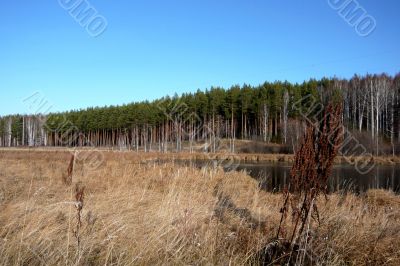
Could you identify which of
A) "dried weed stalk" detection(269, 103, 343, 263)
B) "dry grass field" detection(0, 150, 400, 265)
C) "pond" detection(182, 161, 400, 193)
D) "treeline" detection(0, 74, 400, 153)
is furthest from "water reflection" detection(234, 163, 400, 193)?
"treeline" detection(0, 74, 400, 153)

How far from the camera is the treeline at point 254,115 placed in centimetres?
5988

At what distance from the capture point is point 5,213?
4.73 meters

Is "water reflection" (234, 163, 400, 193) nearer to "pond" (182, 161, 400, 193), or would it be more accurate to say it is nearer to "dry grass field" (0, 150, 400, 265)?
"pond" (182, 161, 400, 193)

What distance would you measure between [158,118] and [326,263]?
240 feet

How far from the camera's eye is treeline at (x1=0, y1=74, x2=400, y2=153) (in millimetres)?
59875

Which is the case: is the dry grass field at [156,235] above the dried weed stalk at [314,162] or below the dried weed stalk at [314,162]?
below

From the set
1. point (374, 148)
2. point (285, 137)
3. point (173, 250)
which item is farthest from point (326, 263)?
point (285, 137)

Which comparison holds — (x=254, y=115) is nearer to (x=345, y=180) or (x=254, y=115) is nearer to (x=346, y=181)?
(x=346, y=181)

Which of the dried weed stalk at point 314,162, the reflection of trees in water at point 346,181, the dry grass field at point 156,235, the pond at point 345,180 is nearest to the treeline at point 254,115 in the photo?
the pond at point 345,180

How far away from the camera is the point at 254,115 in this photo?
72.2 metres

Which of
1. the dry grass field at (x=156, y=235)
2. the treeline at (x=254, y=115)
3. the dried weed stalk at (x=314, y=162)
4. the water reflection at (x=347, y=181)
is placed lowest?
the water reflection at (x=347, y=181)

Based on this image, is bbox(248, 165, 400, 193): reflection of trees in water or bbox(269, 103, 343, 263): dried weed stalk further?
bbox(248, 165, 400, 193): reflection of trees in water

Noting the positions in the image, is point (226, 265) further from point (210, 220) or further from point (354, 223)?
point (354, 223)

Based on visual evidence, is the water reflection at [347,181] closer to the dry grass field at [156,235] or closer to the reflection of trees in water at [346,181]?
the reflection of trees in water at [346,181]
